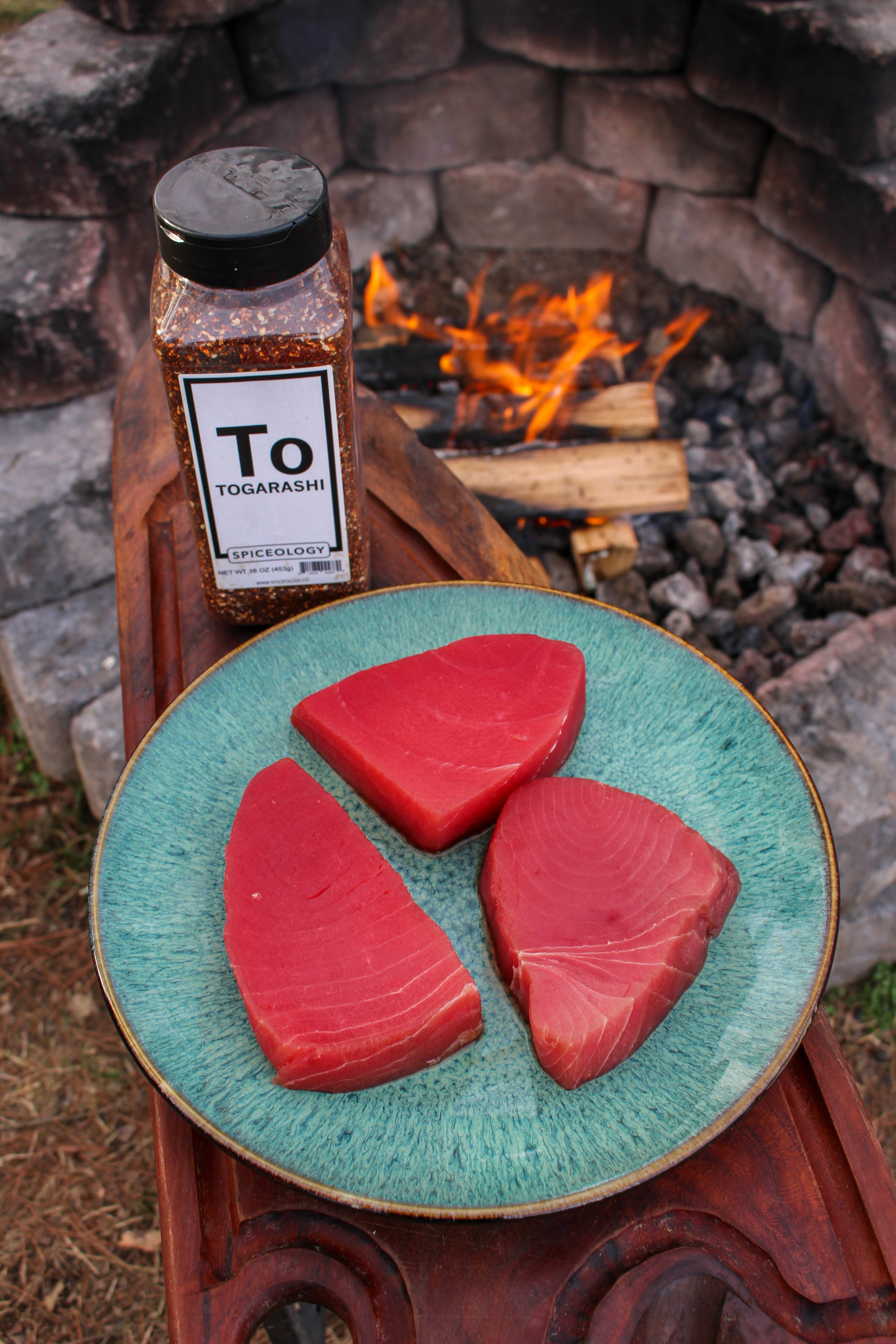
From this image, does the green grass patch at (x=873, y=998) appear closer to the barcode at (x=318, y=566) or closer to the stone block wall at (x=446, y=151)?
the stone block wall at (x=446, y=151)

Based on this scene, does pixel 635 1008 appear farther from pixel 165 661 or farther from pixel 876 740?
pixel 876 740

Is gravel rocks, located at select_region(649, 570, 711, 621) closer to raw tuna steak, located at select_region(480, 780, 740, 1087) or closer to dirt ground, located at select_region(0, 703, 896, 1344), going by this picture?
dirt ground, located at select_region(0, 703, 896, 1344)

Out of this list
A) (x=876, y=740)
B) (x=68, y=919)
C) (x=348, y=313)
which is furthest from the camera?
(x=68, y=919)

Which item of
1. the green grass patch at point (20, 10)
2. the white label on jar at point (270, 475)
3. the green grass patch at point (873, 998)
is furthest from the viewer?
the green grass patch at point (20, 10)

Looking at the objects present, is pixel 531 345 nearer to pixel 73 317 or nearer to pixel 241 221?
pixel 73 317

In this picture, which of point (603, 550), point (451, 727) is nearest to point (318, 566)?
point (451, 727)

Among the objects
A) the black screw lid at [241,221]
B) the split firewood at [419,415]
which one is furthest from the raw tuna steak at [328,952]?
the split firewood at [419,415]

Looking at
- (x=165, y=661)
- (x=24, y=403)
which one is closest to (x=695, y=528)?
(x=165, y=661)
